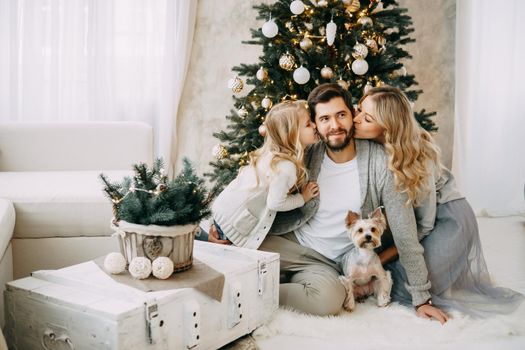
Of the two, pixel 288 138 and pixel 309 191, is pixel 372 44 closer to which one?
pixel 288 138

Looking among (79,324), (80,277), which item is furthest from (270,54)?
(79,324)

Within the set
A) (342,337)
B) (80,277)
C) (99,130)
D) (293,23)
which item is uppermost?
(293,23)

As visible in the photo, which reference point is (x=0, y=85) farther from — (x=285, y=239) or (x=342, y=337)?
(x=342, y=337)

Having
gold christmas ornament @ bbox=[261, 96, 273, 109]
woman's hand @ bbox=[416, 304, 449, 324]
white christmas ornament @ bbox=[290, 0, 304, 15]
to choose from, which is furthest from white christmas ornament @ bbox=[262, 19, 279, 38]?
woman's hand @ bbox=[416, 304, 449, 324]

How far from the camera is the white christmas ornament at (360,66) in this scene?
2.99 m

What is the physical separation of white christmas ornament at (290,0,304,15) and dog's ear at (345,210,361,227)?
1295mm

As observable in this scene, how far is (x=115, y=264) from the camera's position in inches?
72.4

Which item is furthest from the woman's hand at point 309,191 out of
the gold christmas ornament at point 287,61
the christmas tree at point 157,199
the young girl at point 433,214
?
the gold christmas ornament at point 287,61

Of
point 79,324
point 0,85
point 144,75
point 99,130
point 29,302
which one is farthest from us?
point 144,75

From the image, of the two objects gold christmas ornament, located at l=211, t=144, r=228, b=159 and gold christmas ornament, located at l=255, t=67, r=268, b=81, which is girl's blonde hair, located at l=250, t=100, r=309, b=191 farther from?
gold christmas ornament, located at l=211, t=144, r=228, b=159

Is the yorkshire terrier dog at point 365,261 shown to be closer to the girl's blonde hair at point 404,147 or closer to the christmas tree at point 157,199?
the girl's blonde hair at point 404,147

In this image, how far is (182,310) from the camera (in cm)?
174

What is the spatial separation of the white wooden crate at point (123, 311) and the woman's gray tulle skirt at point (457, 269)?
79 centimetres

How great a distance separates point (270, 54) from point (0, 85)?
7.26ft
